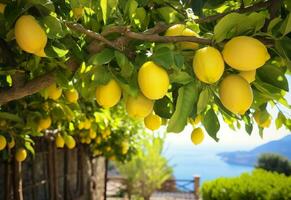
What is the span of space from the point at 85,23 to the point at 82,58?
0.57 ft

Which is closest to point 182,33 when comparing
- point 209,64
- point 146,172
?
point 209,64

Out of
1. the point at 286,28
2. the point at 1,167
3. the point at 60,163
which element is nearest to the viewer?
the point at 286,28

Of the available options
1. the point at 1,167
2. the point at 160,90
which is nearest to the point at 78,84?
the point at 160,90

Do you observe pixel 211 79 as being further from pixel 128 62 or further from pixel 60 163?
pixel 60 163

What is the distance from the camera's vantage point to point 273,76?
3.44 ft

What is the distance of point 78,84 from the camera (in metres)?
1.34

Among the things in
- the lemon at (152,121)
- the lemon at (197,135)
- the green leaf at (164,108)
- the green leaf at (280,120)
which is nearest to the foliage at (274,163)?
the green leaf at (280,120)

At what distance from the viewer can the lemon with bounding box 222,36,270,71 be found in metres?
0.90

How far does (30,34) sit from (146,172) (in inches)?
507

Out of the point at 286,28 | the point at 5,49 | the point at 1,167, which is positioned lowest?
the point at 1,167

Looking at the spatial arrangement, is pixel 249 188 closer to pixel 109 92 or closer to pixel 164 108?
pixel 164 108

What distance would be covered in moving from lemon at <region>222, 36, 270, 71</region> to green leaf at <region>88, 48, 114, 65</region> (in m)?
0.29

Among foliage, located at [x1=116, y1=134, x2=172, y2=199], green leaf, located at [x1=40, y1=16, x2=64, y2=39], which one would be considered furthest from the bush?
foliage, located at [x1=116, y1=134, x2=172, y2=199]

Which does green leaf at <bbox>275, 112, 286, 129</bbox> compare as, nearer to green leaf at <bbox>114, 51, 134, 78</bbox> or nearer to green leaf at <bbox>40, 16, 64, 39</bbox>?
green leaf at <bbox>114, 51, 134, 78</bbox>
